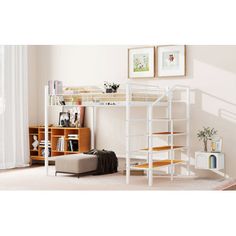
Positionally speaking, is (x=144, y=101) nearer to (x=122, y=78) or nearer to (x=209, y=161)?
(x=122, y=78)

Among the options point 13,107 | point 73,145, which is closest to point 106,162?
point 73,145

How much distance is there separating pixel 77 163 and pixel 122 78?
1795 millimetres

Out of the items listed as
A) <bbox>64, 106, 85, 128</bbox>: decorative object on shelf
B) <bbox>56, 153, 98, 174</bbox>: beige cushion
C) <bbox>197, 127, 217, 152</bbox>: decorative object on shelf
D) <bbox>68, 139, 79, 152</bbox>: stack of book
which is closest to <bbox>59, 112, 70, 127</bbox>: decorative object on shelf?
<bbox>64, 106, 85, 128</bbox>: decorative object on shelf

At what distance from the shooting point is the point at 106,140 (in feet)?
27.8

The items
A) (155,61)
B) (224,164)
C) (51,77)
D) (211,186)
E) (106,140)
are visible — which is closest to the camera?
(211,186)

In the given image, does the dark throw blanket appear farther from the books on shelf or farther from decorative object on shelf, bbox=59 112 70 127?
decorative object on shelf, bbox=59 112 70 127

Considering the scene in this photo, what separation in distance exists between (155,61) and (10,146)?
2.89 metres

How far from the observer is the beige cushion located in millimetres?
7281

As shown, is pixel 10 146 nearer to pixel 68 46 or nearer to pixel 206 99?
pixel 68 46

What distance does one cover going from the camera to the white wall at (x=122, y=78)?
24.2 ft

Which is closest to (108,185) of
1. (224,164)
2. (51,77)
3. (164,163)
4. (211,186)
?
(164,163)

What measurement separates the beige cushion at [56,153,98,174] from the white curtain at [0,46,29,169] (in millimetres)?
1419

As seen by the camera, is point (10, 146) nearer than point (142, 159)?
No

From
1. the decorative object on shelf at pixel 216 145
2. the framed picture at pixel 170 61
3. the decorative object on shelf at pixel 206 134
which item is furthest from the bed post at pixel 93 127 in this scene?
the decorative object on shelf at pixel 216 145
